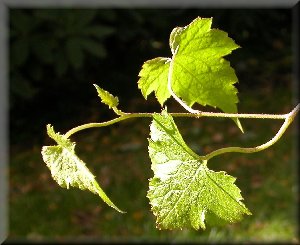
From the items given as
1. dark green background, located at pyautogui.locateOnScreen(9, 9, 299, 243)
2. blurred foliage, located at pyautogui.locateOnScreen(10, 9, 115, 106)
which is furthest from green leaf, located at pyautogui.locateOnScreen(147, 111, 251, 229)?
blurred foliage, located at pyautogui.locateOnScreen(10, 9, 115, 106)

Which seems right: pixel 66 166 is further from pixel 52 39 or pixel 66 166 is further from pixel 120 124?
pixel 120 124

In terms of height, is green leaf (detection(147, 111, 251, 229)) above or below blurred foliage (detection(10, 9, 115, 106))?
below

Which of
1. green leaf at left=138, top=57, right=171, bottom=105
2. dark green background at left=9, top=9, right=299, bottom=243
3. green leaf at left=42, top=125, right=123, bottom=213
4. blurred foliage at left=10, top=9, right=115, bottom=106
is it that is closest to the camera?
green leaf at left=42, top=125, right=123, bottom=213

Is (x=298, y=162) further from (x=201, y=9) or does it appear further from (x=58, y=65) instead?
(x=58, y=65)

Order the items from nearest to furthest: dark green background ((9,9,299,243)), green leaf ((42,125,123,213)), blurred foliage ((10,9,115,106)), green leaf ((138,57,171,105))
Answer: green leaf ((42,125,123,213)) < green leaf ((138,57,171,105)) < dark green background ((9,9,299,243)) < blurred foliage ((10,9,115,106))

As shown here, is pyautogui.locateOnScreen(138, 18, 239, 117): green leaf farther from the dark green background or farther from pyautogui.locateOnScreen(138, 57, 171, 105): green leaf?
the dark green background

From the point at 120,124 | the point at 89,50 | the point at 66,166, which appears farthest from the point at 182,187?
the point at 120,124
